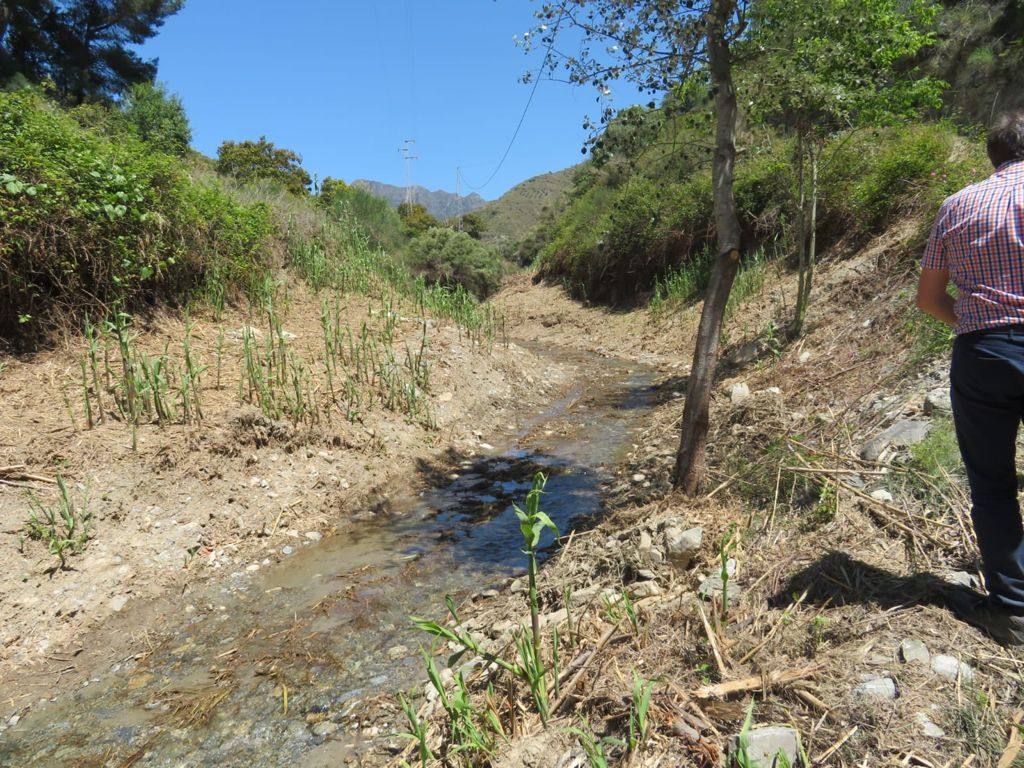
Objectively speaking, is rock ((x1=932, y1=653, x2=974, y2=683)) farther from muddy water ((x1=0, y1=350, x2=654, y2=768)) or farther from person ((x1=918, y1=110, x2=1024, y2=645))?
muddy water ((x1=0, y1=350, x2=654, y2=768))

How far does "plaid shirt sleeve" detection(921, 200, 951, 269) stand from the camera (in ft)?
7.25

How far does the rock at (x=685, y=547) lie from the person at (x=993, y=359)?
3.93ft

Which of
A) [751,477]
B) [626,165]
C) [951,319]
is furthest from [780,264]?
[951,319]

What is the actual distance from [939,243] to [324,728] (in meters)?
3.41

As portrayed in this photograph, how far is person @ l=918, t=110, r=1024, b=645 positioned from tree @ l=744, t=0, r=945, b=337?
2.57 meters

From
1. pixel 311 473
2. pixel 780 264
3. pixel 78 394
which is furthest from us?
pixel 780 264

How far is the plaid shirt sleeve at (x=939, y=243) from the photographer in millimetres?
2211

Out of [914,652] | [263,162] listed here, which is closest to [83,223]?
[914,652]

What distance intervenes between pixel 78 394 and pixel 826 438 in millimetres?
5929

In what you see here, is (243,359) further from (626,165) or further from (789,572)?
(789,572)

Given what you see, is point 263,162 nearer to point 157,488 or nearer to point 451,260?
point 451,260

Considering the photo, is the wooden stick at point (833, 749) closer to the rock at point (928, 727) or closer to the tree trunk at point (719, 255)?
the rock at point (928, 727)

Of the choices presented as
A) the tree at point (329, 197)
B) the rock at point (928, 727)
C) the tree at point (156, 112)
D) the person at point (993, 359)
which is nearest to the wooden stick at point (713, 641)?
the rock at point (928, 727)

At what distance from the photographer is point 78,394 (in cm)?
468
